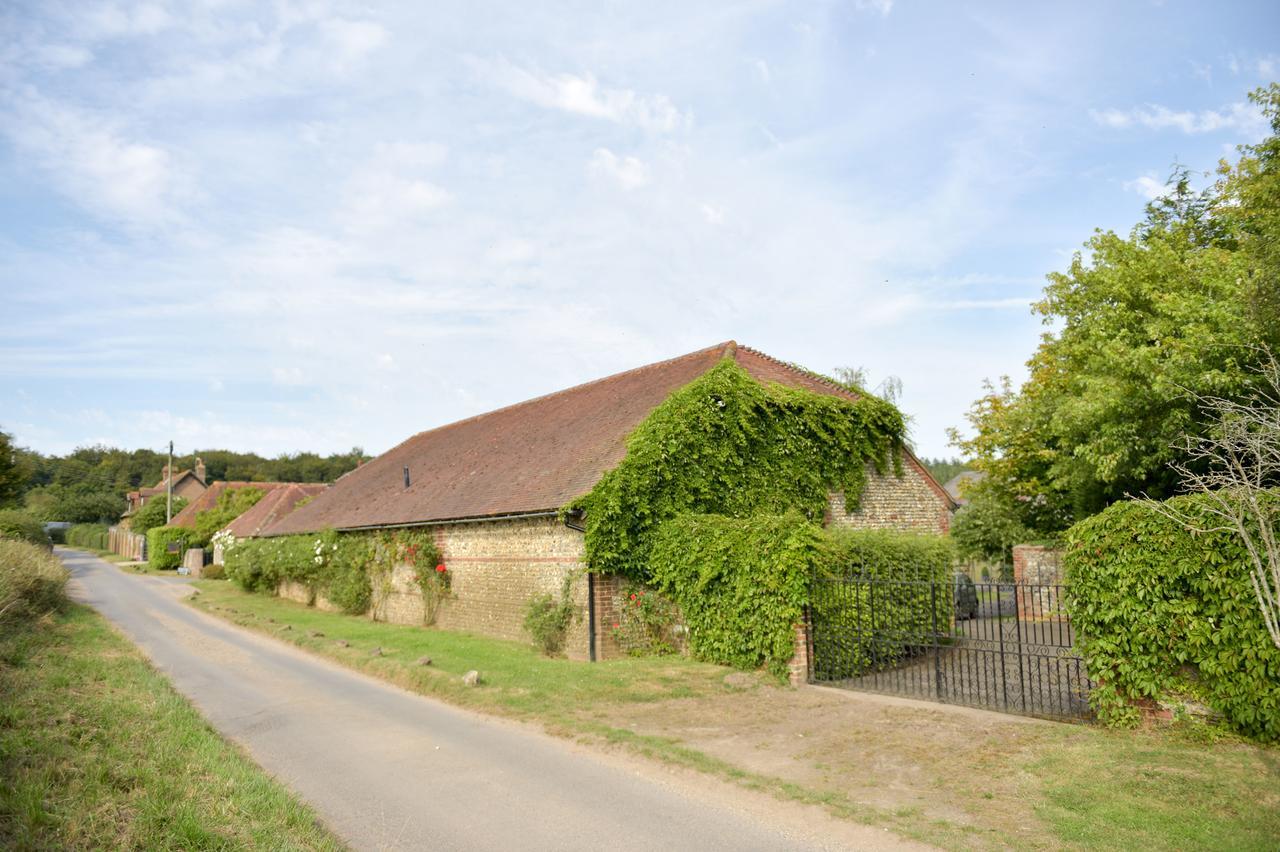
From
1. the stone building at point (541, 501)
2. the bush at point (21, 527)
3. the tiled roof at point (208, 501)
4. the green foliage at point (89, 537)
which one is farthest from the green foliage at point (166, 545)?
the green foliage at point (89, 537)

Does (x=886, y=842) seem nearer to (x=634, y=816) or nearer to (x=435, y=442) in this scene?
(x=634, y=816)

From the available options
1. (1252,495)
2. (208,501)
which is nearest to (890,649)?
(1252,495)

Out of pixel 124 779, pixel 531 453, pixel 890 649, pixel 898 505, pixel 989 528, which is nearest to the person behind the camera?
pixel 124 779

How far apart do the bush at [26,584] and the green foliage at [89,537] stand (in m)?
62.6

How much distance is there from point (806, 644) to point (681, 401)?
5.38 meters

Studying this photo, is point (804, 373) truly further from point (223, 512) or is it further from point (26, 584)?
point (223, 512)

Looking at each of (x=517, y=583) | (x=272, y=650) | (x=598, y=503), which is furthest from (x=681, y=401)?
(x=272, y=650)

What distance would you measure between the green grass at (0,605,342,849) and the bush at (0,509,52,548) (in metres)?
27.5

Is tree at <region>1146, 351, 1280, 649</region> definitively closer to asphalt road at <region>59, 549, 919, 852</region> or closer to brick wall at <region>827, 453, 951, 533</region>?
asphalt road at <region>59, 549, 919, 852</region>

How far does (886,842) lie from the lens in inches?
227

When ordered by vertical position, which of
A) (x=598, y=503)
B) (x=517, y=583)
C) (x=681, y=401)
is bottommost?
(x=517, y=583)

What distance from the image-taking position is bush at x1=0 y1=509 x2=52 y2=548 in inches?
1299

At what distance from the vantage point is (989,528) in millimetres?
29812

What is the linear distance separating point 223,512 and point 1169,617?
5096 centimetres
